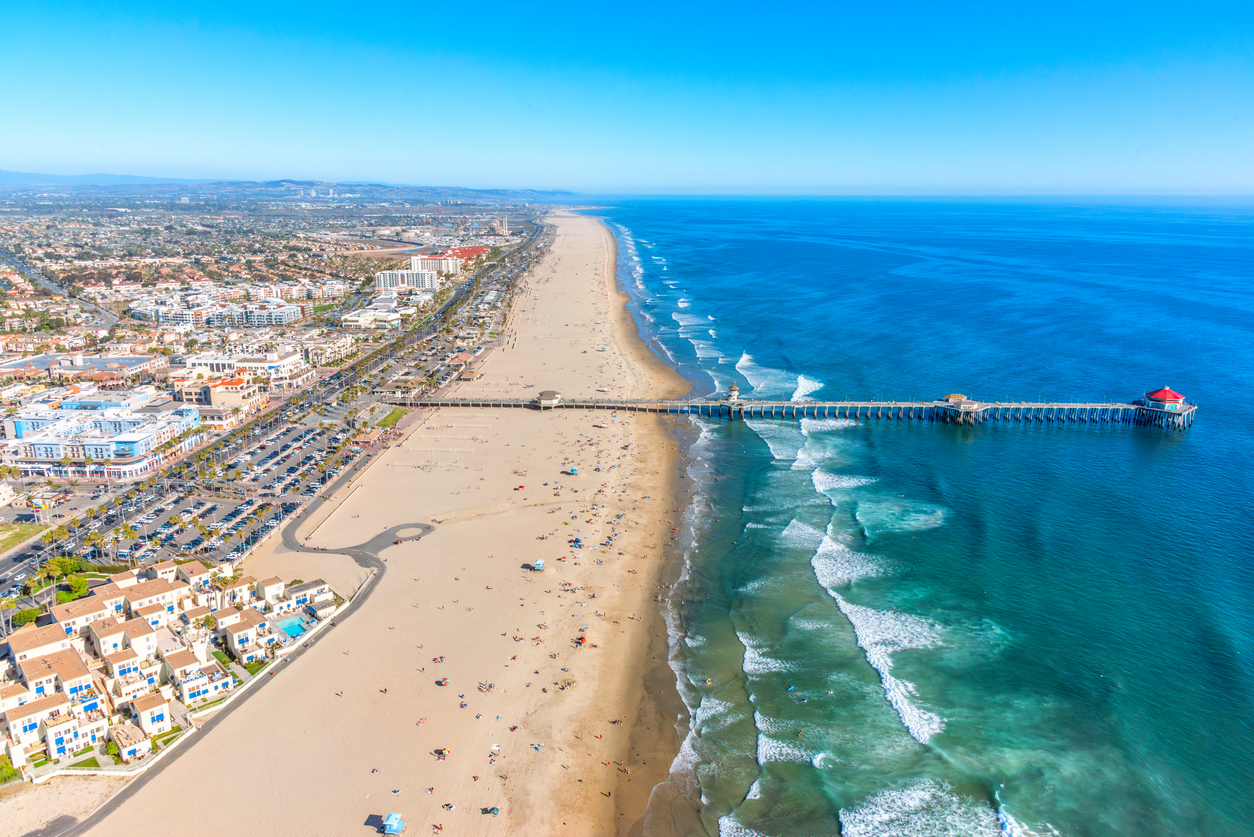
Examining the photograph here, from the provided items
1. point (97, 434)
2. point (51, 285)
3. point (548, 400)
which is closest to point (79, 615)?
point (97, 434)

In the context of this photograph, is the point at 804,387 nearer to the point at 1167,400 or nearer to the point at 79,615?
the point at 1167,400

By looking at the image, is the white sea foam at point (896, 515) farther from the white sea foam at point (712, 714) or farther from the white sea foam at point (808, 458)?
the white sea foam at point (712, 714)

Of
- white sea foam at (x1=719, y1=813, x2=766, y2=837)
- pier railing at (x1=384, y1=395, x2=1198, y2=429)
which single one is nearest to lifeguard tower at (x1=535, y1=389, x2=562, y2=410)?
pier railing at (x1=384, y1=395, x2=1198, y2=429)

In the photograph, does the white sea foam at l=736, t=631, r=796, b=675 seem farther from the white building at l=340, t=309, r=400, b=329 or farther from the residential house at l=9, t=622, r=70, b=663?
the white building at l=340, t=309, r=400, b=329

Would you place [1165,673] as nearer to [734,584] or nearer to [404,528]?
[734,584]

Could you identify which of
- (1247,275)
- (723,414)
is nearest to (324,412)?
(723,414)

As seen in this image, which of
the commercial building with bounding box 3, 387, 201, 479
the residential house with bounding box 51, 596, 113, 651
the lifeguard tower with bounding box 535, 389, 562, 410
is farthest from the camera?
the lifeguard tower with bounding box 535, 389, 562, 410
